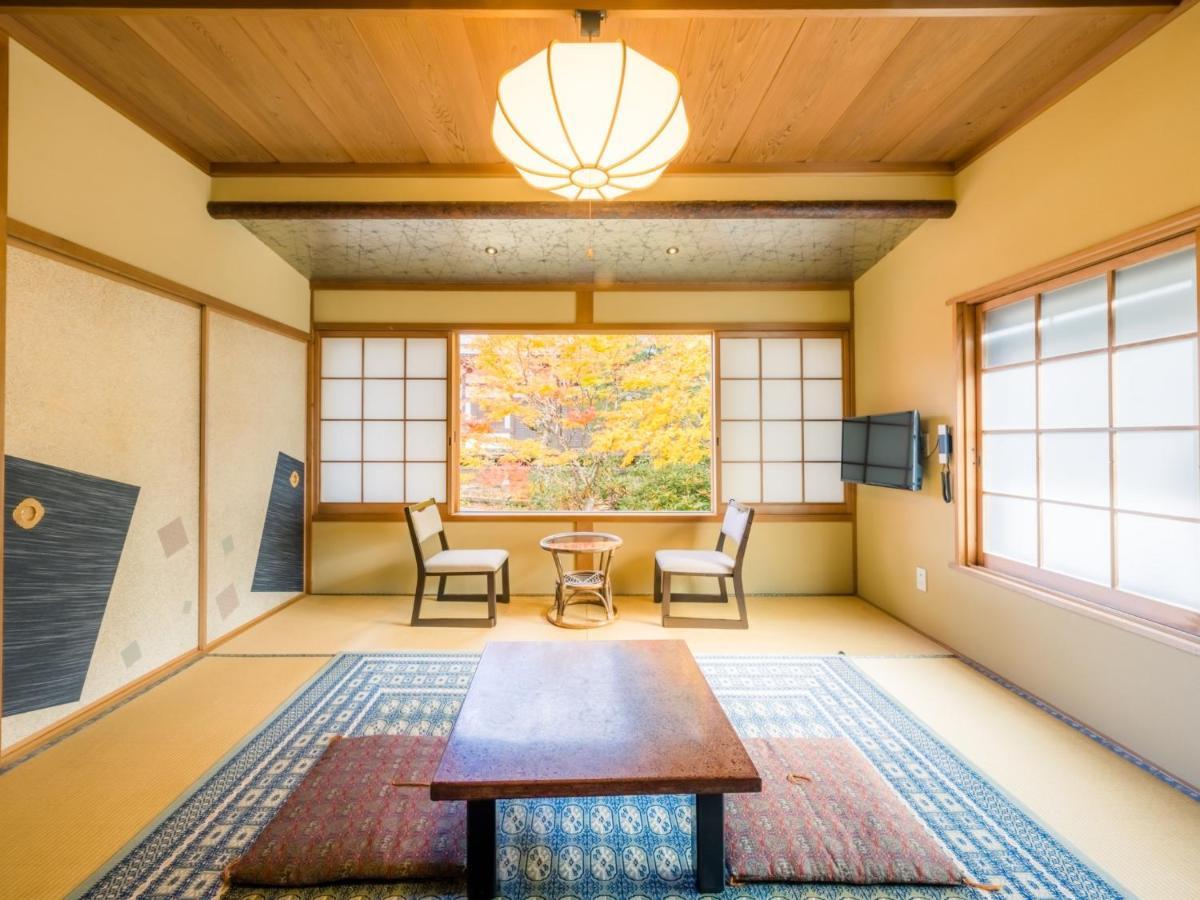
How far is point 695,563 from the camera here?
10.6 feet

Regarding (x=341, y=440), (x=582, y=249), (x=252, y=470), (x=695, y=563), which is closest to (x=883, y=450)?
(x=695, y=563)

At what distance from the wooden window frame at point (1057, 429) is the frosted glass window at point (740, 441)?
4.79 feet

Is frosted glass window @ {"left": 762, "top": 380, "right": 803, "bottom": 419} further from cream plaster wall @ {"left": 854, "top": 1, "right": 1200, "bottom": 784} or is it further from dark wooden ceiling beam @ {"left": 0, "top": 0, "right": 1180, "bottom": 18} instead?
dark wooden ceiling beam @ {"left": 0, "top": 0, "right": 1180, "bottom": 18}

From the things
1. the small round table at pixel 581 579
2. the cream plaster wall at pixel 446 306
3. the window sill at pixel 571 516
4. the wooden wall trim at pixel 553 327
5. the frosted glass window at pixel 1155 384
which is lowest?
the small round table at pixel 581 579

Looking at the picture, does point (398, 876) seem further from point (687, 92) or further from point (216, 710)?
point (687, 92)

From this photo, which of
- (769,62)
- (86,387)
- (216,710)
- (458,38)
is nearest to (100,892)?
(216,710)

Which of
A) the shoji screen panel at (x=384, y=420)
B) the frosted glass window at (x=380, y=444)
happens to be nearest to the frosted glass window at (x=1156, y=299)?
the shoji screen panel at (x=384, y=420)

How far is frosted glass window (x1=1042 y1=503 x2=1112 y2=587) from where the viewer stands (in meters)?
2.02

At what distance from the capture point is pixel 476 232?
3.23 metres

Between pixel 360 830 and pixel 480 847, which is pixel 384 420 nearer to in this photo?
pixel 360 830

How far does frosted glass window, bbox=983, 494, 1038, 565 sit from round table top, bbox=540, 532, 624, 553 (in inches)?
82.3

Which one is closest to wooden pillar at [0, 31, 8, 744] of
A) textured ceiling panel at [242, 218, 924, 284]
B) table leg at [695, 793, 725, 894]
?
textured ceiling panel at [242, 218, 924, 284]

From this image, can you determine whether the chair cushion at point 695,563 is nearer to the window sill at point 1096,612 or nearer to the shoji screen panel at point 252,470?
the window sill at point 1096,612

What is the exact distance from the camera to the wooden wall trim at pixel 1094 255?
1.66 m
